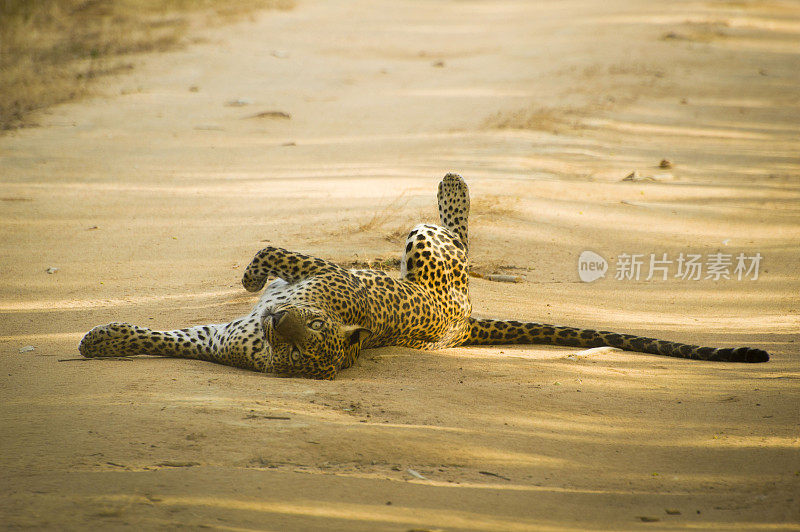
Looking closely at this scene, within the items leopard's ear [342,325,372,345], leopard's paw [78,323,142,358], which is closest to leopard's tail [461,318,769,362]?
leopard's ear [342,325,372,345]

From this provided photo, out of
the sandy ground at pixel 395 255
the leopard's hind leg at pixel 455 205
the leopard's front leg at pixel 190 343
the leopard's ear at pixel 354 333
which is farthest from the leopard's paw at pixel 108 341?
the leopard's hind leg at pixel 455 205

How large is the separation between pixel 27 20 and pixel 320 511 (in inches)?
770

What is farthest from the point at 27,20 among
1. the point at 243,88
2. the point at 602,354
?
the point at 602,354

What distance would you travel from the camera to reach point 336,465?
3.74 m

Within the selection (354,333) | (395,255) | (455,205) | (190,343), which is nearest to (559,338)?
(455,205)

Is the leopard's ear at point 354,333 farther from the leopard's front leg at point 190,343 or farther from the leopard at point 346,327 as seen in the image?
the leopard's front leg at point 190,343

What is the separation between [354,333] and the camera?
16.9 ft

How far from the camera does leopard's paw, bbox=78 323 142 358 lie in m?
5.41

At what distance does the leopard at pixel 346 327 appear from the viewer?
507 cm

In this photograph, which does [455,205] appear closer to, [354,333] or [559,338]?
[559,338]

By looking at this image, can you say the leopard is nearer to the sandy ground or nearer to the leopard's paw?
the leopard's paw

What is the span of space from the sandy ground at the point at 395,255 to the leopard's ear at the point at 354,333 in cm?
28

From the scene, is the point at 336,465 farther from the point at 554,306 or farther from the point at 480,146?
the point at 480,146

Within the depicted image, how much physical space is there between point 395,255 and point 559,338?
249 centimetres
